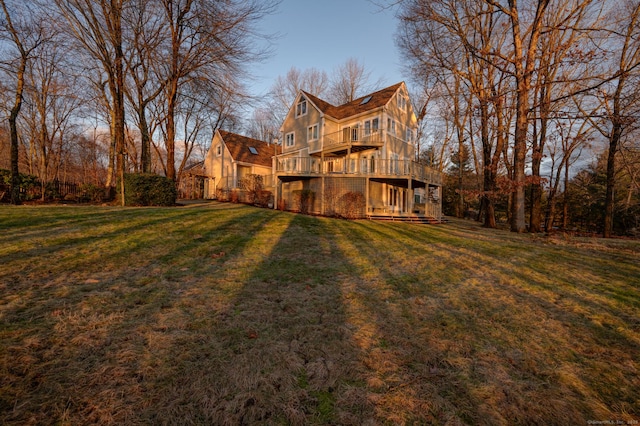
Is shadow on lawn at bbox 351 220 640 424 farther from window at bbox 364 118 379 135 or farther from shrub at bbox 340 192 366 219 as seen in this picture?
Answer: window at bbox 364 118 379 135

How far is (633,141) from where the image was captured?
49.5ft

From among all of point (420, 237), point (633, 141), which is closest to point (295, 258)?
point (420, 237)

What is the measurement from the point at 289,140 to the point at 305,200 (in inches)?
386

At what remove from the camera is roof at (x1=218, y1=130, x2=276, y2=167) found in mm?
26553

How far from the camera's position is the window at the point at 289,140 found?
23.8 metres

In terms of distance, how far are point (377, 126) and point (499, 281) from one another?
16.1m

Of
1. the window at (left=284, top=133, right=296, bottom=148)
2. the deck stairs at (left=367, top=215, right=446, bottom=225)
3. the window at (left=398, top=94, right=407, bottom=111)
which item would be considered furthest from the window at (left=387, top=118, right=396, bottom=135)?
the window at (left=284, top=133, right=296, bottom=148)

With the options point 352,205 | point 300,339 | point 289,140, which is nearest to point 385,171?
point 352,205

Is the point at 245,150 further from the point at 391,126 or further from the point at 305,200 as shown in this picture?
the point at 391,126

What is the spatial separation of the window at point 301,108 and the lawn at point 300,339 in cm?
1969

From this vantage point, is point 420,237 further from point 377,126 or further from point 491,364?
point 377,126

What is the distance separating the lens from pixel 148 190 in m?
13.3

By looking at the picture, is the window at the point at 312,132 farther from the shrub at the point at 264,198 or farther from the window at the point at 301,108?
the shrub at the point at 264,198

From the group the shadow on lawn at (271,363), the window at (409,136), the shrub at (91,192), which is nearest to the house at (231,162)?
the shrub at (91,192)
